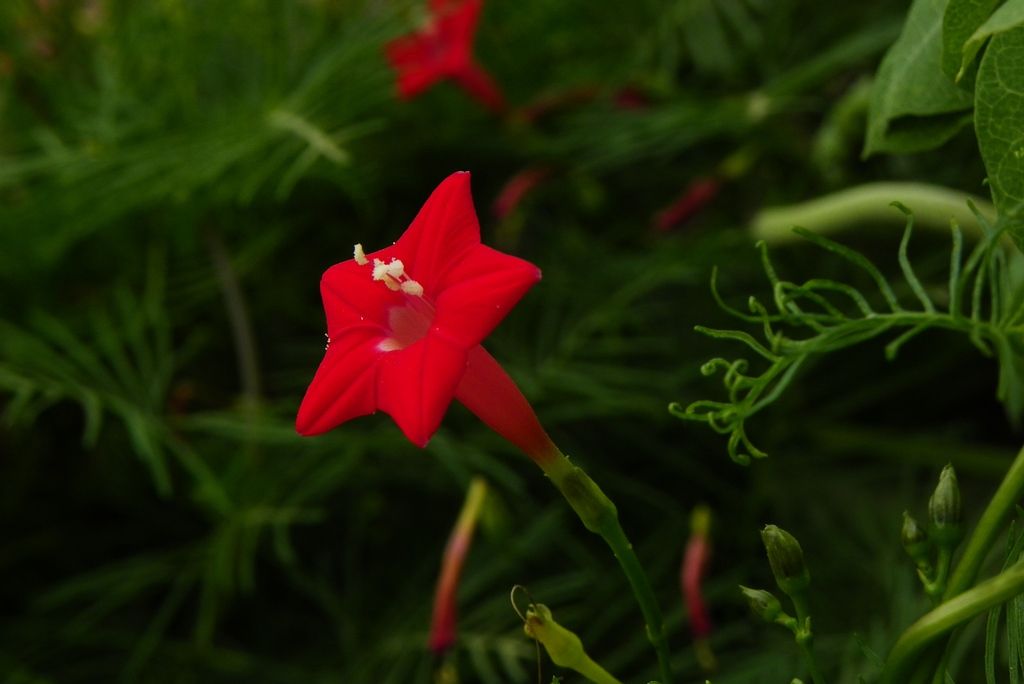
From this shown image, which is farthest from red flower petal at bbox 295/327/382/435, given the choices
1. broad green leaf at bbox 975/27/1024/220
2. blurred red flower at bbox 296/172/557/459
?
broad green leaf at bbox 975/27/1024/220

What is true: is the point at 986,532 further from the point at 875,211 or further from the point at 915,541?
the point at 875,211

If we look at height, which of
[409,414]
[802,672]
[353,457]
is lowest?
[802,672]

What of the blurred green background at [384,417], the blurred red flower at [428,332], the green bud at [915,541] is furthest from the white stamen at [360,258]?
the blurred green background at [384,417]

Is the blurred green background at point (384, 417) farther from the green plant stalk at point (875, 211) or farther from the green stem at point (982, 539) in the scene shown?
the green stem at point (982, 539)

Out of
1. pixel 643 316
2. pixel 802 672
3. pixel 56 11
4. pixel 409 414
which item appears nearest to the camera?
pixel 409 414

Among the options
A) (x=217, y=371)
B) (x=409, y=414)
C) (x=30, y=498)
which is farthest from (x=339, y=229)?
(x=409, y=414)

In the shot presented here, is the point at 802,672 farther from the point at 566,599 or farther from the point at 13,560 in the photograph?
the point at 13,560

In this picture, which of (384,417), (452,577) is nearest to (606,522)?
(452,577)
